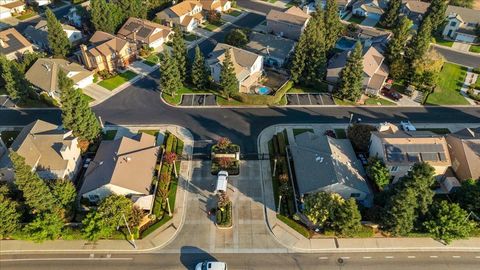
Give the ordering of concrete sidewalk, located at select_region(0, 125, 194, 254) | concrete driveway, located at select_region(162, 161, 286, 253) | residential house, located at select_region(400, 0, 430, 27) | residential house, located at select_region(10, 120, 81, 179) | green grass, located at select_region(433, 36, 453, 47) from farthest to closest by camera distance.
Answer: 1. residential house, located at select_region(400, 0, 430, 27)
2. green grass, located at select_region(433, 36, 453, 47)
3. residential house, located at select_region(10, 120, 81, 179)
4. concrete driveway, located at select_region(162, 161, 286, 253)
5. concrete sidewalk, located at select_region(0, 125, 194, 254)

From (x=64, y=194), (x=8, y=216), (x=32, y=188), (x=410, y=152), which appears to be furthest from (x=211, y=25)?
(x=8, y=216)

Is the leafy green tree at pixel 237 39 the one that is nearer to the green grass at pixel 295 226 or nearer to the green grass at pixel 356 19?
the green grass at pixel 356 19

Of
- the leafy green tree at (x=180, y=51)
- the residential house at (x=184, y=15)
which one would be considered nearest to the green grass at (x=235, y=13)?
the residential house at (x=184, y=15)

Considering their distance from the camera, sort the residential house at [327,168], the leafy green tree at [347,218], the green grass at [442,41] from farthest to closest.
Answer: the green grass at [442,41] → the residential house at [327,168] → the leafy green tree at [347,218]

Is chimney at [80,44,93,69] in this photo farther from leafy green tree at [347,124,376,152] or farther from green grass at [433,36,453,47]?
green grass at [433,36,453,47]

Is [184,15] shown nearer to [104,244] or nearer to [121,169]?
[121,169]

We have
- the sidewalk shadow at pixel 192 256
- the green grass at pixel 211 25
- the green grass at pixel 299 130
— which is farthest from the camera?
the green grass at pixel 211 25

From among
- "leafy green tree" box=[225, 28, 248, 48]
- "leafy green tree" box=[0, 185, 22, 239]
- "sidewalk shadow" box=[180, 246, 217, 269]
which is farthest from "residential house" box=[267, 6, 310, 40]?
"leafy green tree" box=[0, 185, 22, 239]
